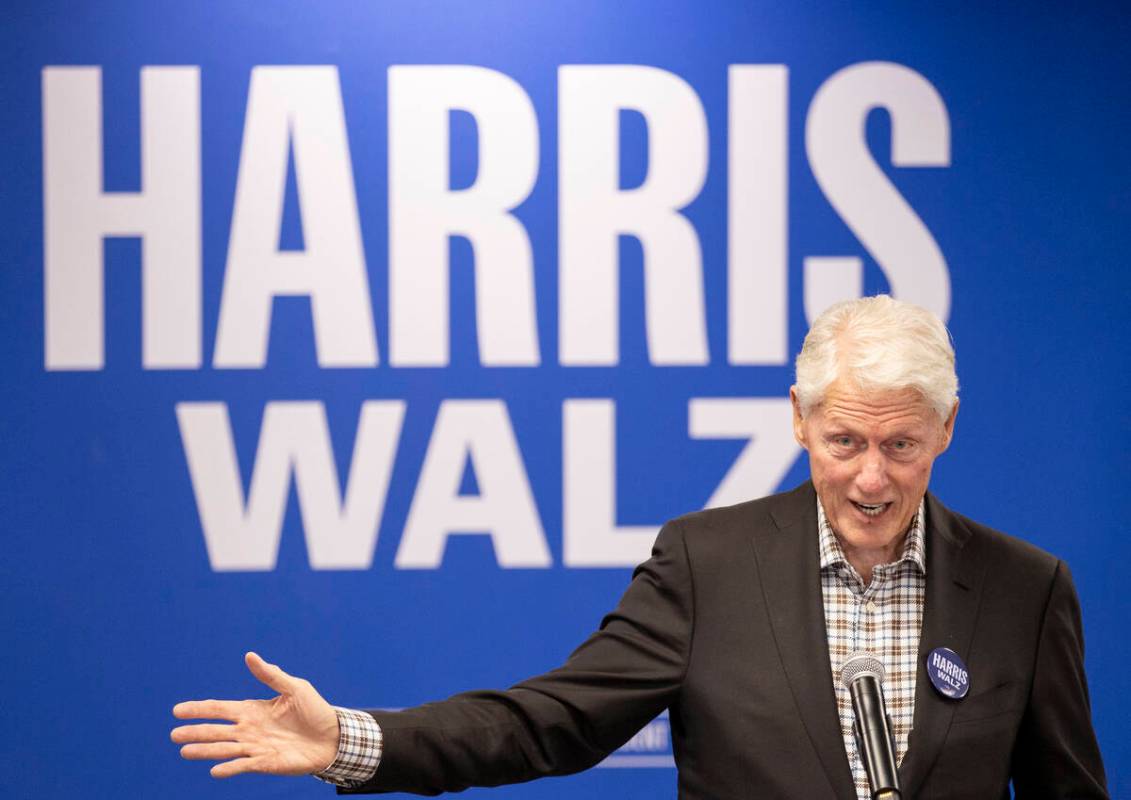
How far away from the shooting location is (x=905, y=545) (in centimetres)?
183

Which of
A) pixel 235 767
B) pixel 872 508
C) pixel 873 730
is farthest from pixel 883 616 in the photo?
pixel 235 767

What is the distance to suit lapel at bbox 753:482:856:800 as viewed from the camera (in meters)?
1.67

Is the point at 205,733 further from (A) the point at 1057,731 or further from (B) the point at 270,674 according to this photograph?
(A) the point at 1057,731

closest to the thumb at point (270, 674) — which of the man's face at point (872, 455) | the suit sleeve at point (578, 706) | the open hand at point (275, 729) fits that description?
the open hand at point (275, 729)

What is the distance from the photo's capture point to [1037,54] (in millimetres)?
3299

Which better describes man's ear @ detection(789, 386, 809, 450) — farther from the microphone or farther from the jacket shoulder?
the microphone

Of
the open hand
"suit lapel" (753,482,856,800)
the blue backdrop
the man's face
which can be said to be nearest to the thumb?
the open hand

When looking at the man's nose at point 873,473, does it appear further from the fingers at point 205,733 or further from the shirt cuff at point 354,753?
the fingers at point 205,733

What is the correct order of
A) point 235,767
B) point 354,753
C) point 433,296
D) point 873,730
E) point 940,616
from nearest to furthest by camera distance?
point 873,730, point 235,767, point 354,753, point 940,616, point 433,296

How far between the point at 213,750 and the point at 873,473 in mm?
929

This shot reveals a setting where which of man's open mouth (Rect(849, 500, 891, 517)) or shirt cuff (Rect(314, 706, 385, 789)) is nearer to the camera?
shirt cuff (Rect(314, 706, 385, 789))

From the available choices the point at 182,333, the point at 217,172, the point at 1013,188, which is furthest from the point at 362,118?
the point at 1013,188

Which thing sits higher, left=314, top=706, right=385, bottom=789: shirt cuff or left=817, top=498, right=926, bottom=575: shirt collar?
left=817, top=498, right=926, bottom=575: shirt collar

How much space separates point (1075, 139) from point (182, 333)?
2360 mm
